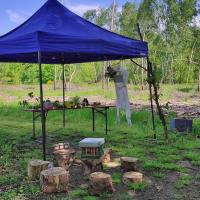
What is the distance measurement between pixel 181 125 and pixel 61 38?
4.26 m

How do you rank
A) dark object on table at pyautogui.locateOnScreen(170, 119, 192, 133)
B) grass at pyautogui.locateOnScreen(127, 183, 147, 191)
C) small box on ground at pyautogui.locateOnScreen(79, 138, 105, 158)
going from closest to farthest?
grass at pyautogui.locateOnScreen(127, 183, 147, 191), small box on ground at pyautogui.locateOnScreen(79, 138, 105, 158), dark object on table at pyautogui.locateOnScreen(170, 119, 192, 133)

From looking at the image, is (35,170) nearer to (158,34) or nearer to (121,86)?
(121,86)

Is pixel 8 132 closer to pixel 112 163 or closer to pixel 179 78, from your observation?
pixel 112 163

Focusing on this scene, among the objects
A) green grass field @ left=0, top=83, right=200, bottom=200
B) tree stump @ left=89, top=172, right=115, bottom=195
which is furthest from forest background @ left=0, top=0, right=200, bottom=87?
tree stump @ left=89, top=172, right=115, bottom=195

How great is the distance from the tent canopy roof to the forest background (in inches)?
915

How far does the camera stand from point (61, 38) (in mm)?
6484

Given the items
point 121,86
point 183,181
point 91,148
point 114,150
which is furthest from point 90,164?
point 121,86

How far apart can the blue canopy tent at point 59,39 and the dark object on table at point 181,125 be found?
2131 mm

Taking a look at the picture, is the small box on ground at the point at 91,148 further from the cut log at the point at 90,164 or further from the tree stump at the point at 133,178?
the tree stump at the point at 133,178

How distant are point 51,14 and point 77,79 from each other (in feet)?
171

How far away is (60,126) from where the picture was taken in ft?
37.1

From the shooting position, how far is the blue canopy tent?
20.8 feet

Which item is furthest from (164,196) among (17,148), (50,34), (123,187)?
(17,148)

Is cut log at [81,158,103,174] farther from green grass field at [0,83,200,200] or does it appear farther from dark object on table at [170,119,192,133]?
dark object on table at [170,119,192,133]
